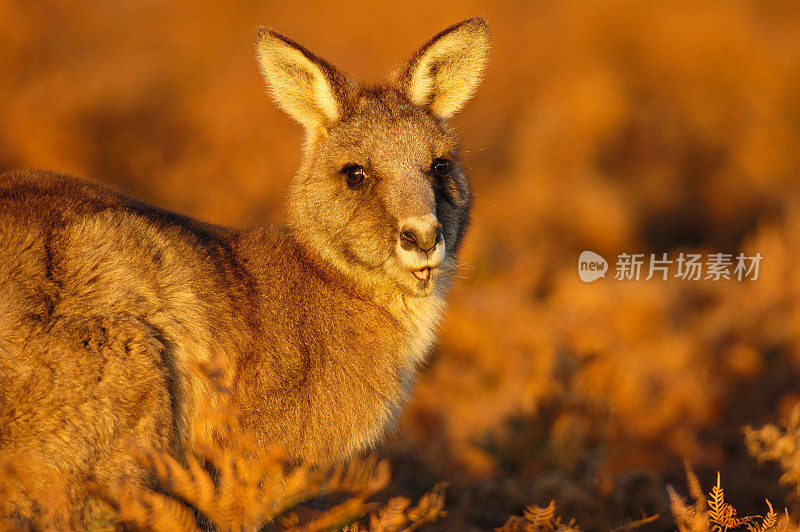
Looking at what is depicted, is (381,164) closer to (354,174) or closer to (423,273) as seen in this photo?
(354,174)

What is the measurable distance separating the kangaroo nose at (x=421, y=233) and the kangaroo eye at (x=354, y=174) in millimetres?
493

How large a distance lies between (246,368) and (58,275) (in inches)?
36.7

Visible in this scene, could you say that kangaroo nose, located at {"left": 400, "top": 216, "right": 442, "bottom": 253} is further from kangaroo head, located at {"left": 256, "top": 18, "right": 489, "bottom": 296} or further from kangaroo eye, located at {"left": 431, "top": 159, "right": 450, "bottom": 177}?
kangaroo eye, located at {"left": 431, "top": 159, "right": 450, "bottom": 177}

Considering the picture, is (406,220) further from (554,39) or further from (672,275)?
(554,39)

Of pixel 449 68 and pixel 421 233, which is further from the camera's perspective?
pixel 449 68

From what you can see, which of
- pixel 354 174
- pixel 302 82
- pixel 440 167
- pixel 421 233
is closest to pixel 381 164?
pixel 354 174

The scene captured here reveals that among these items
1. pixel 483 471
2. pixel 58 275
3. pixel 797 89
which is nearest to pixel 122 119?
pixel 483 471

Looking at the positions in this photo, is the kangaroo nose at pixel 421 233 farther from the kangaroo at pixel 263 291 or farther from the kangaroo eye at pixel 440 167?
the kangaroo eye at pixel 440 167

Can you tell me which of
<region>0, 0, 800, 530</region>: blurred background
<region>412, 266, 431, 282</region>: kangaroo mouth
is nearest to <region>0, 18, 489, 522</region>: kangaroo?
<region>412, 266, 431, 282</region>: kangaroo mouth

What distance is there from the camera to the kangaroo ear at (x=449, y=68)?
4766 millimetres

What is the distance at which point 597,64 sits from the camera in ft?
49.7

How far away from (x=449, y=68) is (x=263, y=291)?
1.81 meters

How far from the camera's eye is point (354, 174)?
14.6 feet

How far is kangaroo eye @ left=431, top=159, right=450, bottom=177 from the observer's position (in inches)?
182
